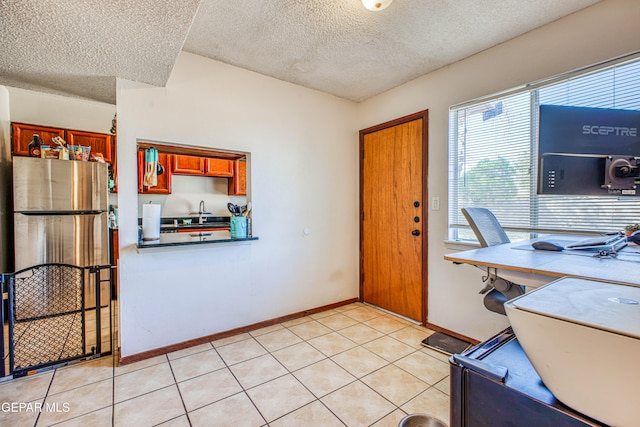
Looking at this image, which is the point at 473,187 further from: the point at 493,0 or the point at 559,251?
the point at 493,0

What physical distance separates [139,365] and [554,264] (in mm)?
2750

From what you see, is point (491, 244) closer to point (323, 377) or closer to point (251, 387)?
point (323, 377)

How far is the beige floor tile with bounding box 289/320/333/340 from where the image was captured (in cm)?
275

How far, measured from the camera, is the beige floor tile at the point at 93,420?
162 cm

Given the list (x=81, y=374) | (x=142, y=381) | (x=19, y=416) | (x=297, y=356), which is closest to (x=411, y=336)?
(x=297, y=356)

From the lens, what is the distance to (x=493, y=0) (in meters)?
1.86

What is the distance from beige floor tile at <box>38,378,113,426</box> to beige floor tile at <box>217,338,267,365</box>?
2.50 ft

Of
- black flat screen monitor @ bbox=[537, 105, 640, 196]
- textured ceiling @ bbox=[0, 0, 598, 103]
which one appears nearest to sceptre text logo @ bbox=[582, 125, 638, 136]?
black flat screen monitor @ bbox=[537, 105, 640, 196]

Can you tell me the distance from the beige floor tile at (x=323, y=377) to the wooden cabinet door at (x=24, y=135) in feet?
12.8

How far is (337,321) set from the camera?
3.10 metres

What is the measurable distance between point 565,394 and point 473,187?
2.28 meters

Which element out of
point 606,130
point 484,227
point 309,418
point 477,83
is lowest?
point 309,418

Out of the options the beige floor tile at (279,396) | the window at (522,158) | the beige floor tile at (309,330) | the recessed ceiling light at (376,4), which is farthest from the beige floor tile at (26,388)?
the window at (522,158)

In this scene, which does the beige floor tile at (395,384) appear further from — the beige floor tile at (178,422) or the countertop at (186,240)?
the countertop at (186,240)
